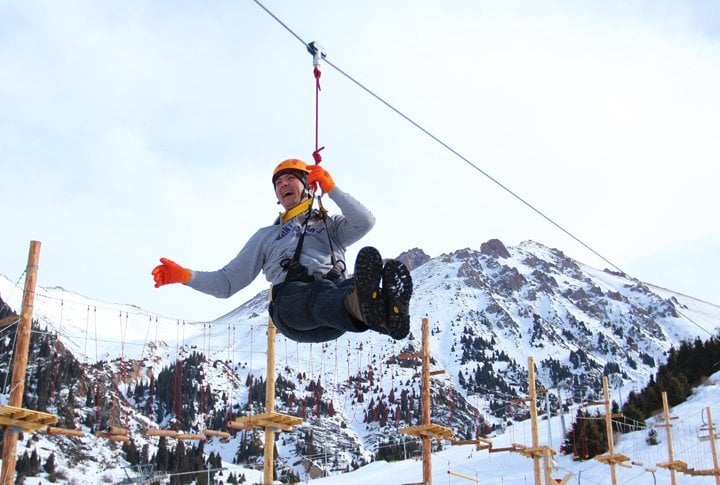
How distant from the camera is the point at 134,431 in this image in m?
104

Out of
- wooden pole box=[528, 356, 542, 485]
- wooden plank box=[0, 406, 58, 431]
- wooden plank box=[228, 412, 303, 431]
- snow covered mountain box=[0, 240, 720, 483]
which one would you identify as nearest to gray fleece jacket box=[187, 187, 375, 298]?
wooden plank box=[0, 406, 58, 431]

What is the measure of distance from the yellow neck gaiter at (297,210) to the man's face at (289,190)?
3.9 inches

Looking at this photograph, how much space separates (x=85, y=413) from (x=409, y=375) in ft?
192

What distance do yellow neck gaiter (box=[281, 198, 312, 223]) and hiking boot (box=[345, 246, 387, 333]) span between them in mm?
1077

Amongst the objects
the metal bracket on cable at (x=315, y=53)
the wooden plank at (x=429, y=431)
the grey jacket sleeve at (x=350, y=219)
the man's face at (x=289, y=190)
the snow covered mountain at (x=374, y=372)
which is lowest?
the wooden plank at (x=429, y=431)

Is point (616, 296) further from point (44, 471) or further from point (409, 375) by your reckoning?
point (44, 471)

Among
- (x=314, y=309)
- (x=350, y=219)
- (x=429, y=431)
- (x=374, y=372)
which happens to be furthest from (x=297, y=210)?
(x=374, y=372)

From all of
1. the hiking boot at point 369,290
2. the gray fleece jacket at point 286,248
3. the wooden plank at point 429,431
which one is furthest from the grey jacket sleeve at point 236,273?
the wooden plank at point 429,431

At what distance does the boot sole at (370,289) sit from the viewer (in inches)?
185

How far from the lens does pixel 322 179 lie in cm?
511

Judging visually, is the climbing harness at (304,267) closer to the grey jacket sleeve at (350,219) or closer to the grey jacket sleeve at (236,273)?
the grey jacket sleeve at (350,219)

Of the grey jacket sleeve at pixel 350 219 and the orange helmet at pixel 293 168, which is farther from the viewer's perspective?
the orange helmet at pixel 293 168

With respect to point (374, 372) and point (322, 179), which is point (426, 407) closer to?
point (322, 179)

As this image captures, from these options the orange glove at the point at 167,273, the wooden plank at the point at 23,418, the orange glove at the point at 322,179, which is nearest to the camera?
the orange glove at the point at 322,179
